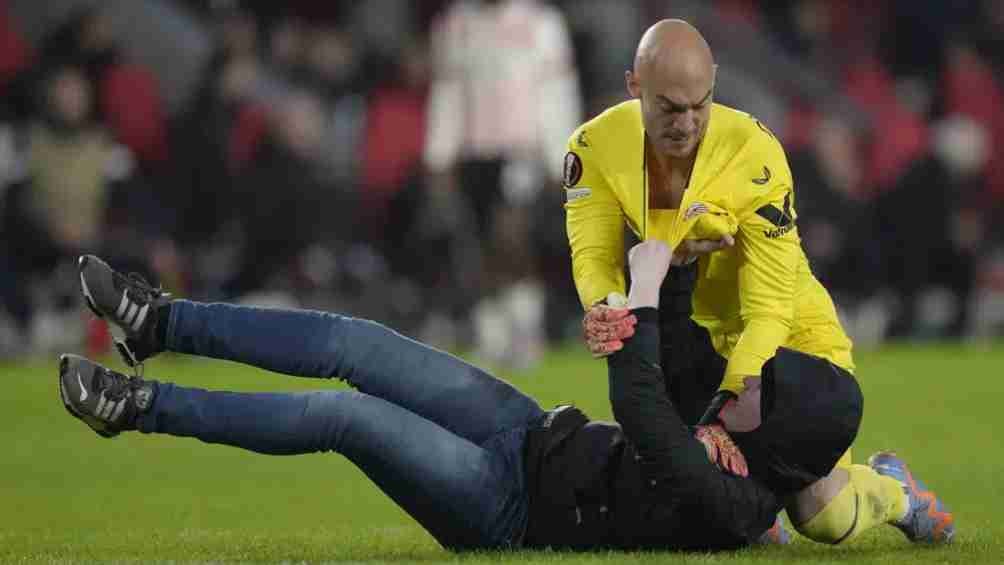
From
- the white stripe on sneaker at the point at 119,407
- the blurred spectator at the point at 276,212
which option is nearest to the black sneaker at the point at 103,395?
the white stripe on sneaker at the point at 119,407

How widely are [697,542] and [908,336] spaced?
1303cm

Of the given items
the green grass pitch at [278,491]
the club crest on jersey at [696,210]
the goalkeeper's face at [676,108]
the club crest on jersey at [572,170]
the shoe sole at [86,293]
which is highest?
the goalkeeper's face at [676,108]

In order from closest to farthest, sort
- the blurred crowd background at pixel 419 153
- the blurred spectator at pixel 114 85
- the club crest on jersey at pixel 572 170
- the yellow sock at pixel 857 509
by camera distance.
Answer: the yellow sock at pixel 857 509
the club crest on jersey at pixel 572 170
the blurred crowd background at pixel 419 153
the blurred spectator at pixel 114 85

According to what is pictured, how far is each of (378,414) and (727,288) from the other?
166 cm

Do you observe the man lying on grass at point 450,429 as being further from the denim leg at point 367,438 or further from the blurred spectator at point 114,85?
the blurred spectator at point 114,85

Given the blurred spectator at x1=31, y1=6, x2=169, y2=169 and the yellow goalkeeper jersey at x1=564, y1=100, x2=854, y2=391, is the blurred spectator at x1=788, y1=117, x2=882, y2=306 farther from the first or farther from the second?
the yellow goalkeeper jersey at x1=564, y1=100, x2=854, y2=391

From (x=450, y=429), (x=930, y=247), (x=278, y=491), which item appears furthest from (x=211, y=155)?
(x=450, y=429)

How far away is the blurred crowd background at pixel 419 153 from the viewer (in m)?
15.3

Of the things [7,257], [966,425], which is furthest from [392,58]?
[966,425]

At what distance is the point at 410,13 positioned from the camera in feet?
67.4

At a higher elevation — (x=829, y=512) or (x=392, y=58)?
(x=392, y=58)

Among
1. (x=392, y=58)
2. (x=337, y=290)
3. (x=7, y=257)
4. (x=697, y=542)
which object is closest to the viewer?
(x=697, y=542)

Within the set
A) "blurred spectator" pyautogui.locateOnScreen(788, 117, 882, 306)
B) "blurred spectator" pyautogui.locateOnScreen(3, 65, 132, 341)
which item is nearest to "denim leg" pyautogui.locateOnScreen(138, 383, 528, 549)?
"blurred spectator" pyautogui.locateOnScreen(3, 65, 132, 341)

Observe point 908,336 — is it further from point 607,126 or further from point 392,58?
point 607,126
